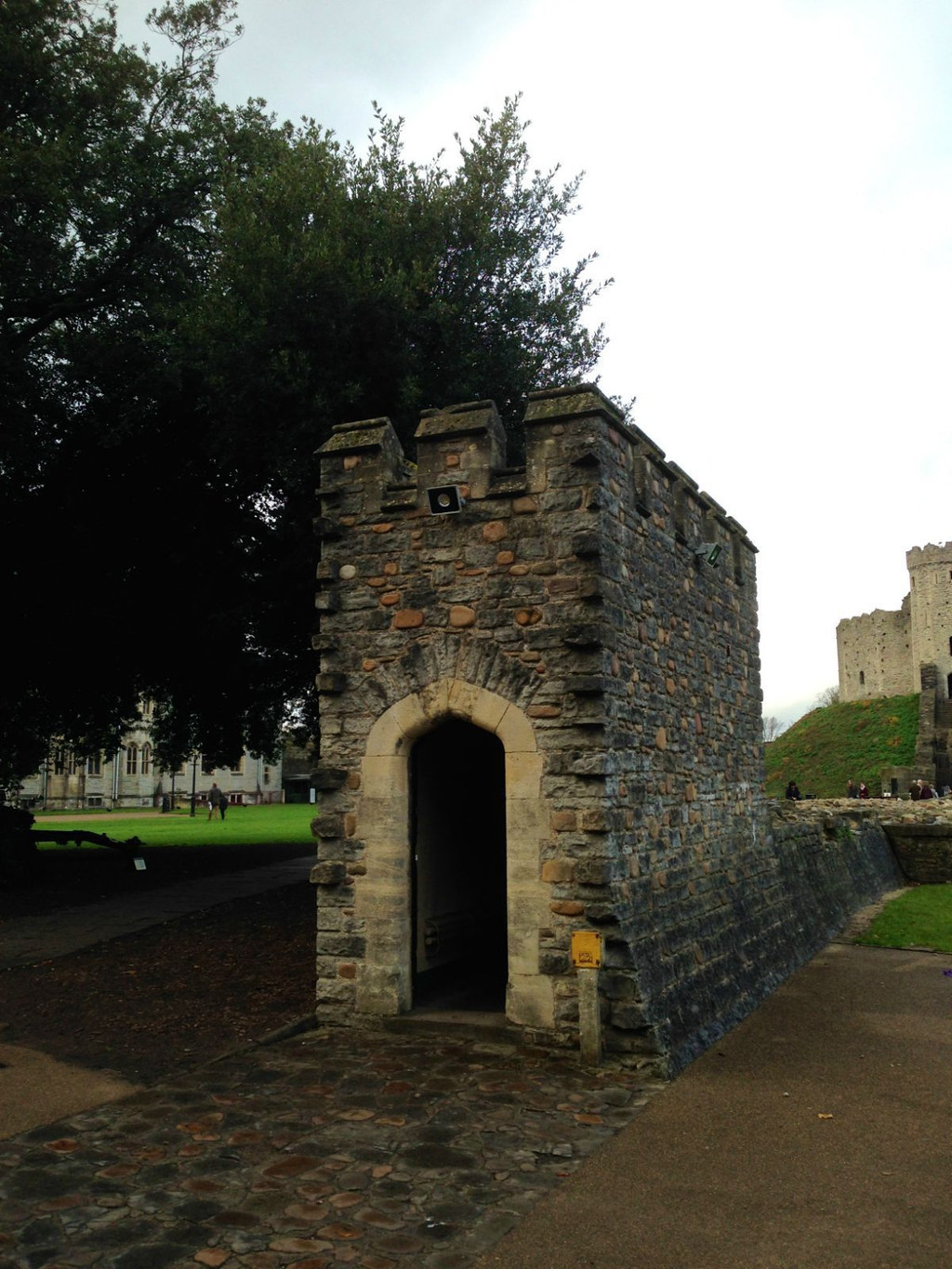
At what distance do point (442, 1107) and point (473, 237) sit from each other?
12.3m

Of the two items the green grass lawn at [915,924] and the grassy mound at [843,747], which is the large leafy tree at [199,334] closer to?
the green grass lawn at [915,924]

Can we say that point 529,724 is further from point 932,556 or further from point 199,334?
point 932,556

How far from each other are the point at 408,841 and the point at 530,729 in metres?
1.54

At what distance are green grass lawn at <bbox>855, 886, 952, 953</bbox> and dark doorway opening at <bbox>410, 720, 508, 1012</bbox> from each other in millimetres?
5261

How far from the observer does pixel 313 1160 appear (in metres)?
5.22

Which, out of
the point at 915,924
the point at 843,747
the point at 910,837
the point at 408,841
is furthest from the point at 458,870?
the point at 843,747

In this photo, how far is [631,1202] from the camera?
187 inches

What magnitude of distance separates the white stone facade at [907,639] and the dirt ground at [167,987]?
1804 inches

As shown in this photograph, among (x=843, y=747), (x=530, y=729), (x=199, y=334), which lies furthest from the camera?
(x=843, y=747)

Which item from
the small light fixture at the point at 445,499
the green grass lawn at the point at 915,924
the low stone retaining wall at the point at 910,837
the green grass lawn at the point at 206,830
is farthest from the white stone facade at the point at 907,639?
the small light fixture at the point at 445,499

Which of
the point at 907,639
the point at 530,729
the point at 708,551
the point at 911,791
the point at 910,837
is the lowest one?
the point at 910,837

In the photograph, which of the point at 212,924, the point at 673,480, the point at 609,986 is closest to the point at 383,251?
the point at 673,480

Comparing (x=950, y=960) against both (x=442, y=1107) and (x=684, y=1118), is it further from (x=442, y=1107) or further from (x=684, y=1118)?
(x=442, y=1107)

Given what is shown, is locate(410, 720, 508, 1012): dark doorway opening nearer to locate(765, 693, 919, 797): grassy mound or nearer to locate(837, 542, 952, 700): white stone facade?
locate(765, 693, 919, 797): grassy mound
